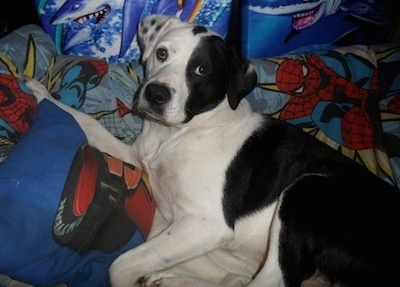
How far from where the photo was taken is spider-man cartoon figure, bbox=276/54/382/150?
294 centimetres

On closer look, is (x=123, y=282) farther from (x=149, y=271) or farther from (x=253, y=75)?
(x=253, y=75)

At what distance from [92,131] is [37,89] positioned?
37cm

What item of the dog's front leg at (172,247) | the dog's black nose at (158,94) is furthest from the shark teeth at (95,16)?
the dog's front leg at (172,247)

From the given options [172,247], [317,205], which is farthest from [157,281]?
[317,205]

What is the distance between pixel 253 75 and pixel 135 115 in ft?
2.87

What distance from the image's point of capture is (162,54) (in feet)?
6.72

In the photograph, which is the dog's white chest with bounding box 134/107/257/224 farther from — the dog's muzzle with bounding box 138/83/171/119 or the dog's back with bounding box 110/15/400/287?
the dog's muzzle with bounding box 138/83/171/119

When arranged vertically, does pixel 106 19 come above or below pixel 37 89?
above

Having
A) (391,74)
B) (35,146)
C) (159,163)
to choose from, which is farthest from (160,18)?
(391,74)

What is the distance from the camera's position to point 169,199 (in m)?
2.14

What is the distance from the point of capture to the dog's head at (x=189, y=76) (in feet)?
6.24

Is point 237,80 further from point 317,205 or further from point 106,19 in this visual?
point 106,19

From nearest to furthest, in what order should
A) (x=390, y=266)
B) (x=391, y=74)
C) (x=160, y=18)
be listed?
1. (x=390, y=266)
2. (x=160, y=18)
3. (x=391, y=74)

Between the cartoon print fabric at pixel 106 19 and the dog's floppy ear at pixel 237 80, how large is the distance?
39.4 inches
